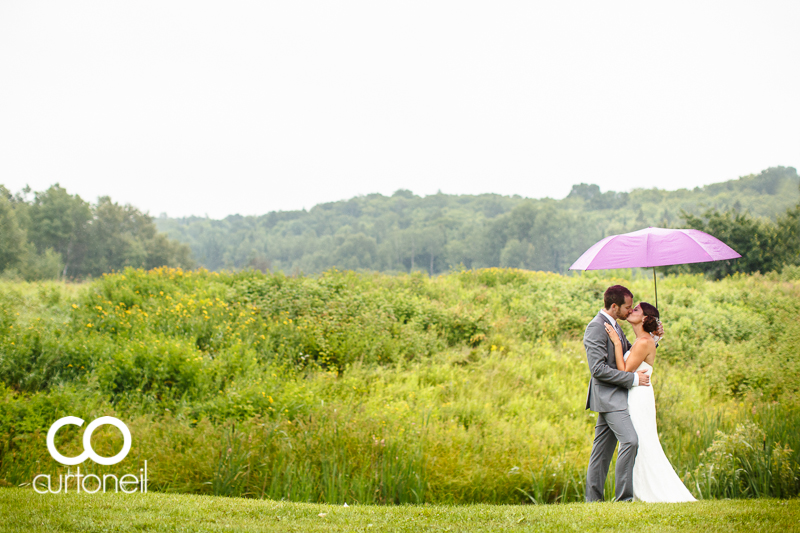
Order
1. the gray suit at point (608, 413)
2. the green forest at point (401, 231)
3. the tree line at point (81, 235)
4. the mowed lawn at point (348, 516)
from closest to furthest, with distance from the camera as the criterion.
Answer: the mowed lawn at point (348, 516), the gray suit at point (608, 413), the green forest at point (401, 231), the tree line at point (81, 235)

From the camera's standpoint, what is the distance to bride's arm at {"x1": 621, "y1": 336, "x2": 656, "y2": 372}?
4.30 metres

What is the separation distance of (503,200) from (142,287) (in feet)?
293

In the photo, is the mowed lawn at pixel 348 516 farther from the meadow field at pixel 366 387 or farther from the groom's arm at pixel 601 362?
the groom's arm at pixel 601 362

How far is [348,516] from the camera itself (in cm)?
401

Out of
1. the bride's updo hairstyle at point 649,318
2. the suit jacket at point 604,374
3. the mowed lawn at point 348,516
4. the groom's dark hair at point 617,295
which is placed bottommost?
the mowed lawn at point 348,516

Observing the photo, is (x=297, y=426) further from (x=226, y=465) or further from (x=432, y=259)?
(x=432, y=259)

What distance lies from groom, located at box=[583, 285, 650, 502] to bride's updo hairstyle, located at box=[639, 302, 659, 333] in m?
0.12

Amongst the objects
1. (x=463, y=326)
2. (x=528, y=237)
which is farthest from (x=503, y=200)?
(x=463, y=326)

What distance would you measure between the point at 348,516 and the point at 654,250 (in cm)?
349

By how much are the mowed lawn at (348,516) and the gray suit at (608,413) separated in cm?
27

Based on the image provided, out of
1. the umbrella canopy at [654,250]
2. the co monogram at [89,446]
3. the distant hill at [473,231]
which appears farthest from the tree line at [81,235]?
the umbrella canopy at [654,250]

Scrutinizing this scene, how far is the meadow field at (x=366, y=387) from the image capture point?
204 inches

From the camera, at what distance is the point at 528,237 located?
5725cm

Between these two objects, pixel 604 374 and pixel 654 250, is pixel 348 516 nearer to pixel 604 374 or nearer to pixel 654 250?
pixel 604 374
